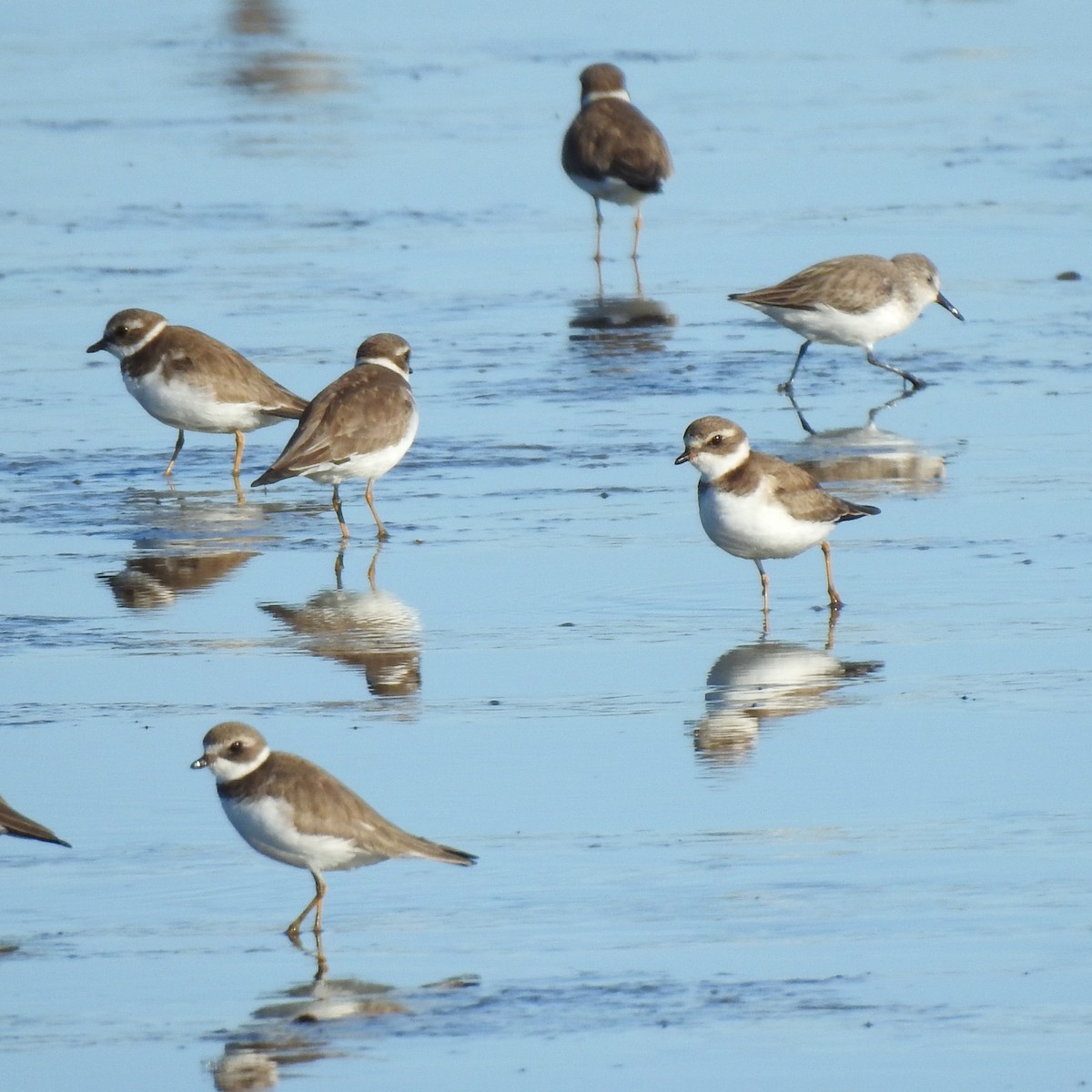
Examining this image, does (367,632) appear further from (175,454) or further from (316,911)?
(175,454)

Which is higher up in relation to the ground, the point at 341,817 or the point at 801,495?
the point at 801,495

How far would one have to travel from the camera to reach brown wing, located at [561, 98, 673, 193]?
21016 mm

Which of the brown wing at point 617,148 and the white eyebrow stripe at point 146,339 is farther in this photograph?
the brown wing at point 617,148

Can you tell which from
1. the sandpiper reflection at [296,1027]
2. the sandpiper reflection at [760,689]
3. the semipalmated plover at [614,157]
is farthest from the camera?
the semipalmated plover at [614,157]

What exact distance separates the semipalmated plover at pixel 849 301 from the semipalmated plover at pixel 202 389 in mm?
3410

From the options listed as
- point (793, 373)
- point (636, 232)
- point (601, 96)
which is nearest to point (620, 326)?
point (793, 373)

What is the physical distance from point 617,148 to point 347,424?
988 cm

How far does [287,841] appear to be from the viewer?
23.2ft

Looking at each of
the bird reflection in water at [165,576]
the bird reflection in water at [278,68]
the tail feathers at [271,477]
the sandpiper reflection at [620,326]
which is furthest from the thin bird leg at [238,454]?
the bird reflection in water at [278,68]

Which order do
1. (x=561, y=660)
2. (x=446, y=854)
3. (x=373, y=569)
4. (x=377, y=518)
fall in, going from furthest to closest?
(x=377, y=518) < (x=373, y=569) < (x=561, y=660) < (x=446, y=854)

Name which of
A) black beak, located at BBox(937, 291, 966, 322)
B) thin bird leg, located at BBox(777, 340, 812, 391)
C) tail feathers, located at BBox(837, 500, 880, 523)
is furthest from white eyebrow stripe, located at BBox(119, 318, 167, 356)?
black beak, located at BBox(937, 291, 966, 322)

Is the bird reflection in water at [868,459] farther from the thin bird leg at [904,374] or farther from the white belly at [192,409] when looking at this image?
the white belly at [192,409]

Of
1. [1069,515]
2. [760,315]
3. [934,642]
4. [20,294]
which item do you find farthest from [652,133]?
[934,642]

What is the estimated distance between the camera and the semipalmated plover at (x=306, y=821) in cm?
702
